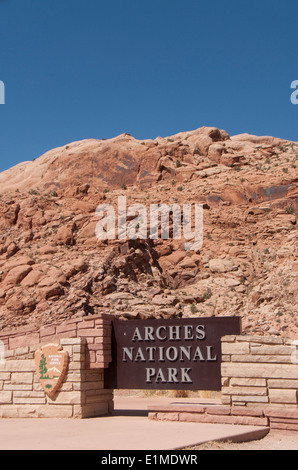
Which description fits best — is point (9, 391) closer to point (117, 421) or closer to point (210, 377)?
point (117, 421)

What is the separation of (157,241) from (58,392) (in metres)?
25.8

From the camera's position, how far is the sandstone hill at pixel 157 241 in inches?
1315

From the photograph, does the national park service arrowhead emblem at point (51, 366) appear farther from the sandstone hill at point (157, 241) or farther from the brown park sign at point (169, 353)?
the sandstone hill at point (157, 241)

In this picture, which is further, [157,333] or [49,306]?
[49,306]

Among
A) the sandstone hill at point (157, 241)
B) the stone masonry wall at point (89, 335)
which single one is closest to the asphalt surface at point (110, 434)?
the stone masonry wall at point (89, 335)

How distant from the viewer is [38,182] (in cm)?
5156

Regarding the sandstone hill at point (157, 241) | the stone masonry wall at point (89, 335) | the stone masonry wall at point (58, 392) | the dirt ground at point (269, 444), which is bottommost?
the dirt ground at point (269, 444)

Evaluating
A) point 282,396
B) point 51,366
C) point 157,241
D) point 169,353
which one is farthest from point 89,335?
point 157,241

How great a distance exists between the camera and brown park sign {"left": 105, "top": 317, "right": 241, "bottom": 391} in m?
13.6

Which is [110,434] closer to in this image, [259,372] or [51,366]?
[259,372]

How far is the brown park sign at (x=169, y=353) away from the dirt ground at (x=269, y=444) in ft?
6.76
